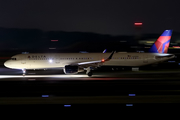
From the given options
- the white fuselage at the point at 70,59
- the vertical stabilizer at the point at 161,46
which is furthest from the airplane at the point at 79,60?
the vertical stabilizer at the point at 161,46

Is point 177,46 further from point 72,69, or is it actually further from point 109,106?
point 109,106

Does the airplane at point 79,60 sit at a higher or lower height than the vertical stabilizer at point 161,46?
lower

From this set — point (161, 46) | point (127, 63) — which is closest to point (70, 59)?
point (127, 63)

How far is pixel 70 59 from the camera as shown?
3575 centimetres

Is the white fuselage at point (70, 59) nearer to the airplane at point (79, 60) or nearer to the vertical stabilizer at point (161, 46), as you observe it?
the airplane at point (79, 60)

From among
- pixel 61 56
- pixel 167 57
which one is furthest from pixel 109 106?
pixel 167 57

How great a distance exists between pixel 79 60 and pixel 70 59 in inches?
53.3

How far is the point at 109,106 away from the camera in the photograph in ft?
38.5

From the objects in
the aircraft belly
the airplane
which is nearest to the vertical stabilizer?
the airplane

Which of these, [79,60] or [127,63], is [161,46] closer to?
[127,63]

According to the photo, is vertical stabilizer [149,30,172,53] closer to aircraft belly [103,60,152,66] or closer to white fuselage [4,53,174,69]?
white fuselage [4,53,174,69]

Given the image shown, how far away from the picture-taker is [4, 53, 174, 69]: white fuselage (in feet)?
113

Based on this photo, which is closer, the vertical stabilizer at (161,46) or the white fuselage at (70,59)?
the white fuselage at (70,59)

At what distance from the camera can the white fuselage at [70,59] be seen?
34.6 metres
